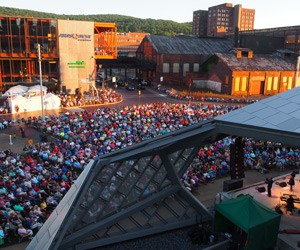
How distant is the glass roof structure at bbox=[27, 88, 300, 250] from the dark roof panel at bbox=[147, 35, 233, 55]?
1996 inches

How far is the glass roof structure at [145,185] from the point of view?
33.4 feet

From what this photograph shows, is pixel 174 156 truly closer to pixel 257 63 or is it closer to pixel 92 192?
pixel 92 192

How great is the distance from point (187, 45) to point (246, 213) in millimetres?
57727

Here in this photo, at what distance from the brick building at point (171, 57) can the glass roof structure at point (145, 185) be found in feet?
158

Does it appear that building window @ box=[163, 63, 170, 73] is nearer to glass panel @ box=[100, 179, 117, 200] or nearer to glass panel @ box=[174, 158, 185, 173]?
glass panel @ box=[174, 158, 185, 173]

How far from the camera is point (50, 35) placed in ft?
160

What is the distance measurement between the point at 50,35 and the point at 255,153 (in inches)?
1522

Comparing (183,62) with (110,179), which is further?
(183,62)

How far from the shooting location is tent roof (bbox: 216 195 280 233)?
11.0 m

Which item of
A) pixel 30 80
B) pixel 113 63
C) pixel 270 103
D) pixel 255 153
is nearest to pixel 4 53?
pixel 30 80

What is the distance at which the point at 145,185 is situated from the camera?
12.1 metres

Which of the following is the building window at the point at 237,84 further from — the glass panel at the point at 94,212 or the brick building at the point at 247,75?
the glass panel at the point at 94,212

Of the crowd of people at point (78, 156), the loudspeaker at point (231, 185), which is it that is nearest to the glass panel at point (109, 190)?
the crowd of people at point (78, 156)

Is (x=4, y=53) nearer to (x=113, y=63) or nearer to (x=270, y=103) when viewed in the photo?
(x=113, y=63)
